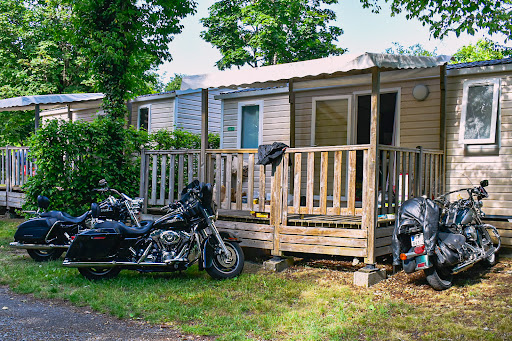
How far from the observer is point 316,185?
9.55m

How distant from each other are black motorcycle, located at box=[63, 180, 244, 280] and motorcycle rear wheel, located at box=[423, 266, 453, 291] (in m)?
2.24

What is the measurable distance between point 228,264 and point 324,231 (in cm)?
133

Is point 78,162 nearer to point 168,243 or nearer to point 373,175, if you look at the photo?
point 168,243

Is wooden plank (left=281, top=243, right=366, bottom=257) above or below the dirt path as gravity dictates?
above

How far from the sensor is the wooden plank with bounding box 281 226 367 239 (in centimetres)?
588

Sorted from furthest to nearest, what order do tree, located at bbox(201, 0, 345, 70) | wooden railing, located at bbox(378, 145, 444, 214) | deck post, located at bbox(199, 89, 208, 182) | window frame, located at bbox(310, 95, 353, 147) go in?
tree, located at bbox(201, 0, 345, 70), window frame, located at bbox(310, 95, 353, 147), deck post, located at bbox(199, 89, 208, 182), wooden railing, located at bbox(378, 145, 444, 214)

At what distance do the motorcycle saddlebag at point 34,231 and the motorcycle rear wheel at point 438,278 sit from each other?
515cm

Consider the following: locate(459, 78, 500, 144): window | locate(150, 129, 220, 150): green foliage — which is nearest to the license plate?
→ locate(459, 78, 500, 144): window

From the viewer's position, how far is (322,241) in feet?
20.3

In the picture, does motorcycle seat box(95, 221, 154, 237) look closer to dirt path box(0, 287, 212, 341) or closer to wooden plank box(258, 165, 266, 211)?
dirt path box(0, 287, 212, 341)

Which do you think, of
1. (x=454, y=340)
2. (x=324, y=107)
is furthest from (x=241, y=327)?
(x=324, y=107)

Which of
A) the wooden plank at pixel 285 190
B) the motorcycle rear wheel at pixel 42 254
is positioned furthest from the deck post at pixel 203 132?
the motorcycle rear wheel at pixel 42 254

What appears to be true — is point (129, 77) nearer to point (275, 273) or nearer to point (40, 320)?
point (275, 273)

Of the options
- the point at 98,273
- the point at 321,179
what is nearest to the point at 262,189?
the point at 321,179
